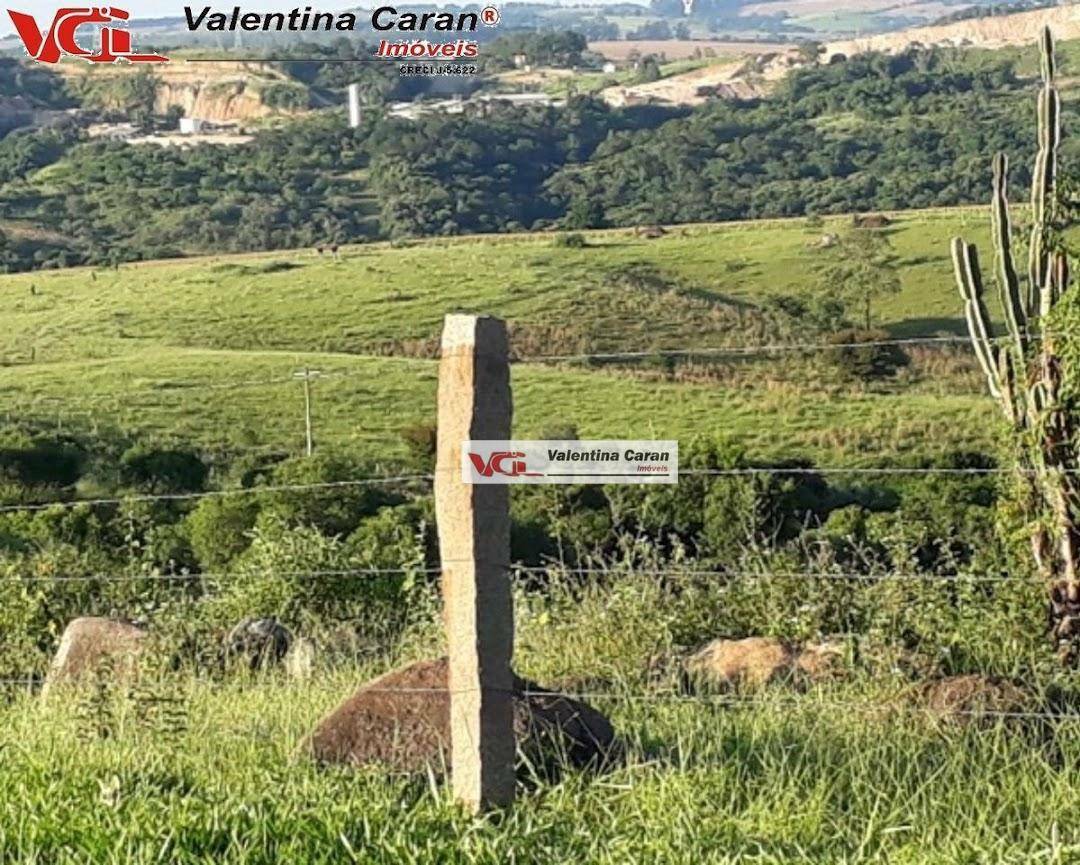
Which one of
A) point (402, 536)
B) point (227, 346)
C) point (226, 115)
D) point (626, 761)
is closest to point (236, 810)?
point (626, 761)

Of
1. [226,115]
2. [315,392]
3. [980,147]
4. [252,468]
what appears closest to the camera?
[252,468]

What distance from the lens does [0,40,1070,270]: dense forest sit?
79.5 metres

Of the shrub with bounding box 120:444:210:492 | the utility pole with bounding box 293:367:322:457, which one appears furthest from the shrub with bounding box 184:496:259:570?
A: the shrub with bounding box 120:444:210:492

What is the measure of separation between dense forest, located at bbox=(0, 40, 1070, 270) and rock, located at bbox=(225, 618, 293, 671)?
67.5 meters

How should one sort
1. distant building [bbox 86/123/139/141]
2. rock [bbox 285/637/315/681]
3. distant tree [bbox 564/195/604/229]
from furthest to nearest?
1. distant building [bbox 86/123/139/141]
2. distant tree [bbox 564/195/604/229]
3. rock [bbox 285/637/315/681]

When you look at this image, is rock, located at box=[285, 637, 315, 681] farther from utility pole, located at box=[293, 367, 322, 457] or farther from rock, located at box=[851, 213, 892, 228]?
rock, located at box=[851, 213, 892, 228]

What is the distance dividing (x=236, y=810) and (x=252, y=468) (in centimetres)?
2608

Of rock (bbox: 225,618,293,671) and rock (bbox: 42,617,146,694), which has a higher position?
rock (bbox: 42,617,146,694)

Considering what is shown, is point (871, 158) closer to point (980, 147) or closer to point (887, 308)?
point (980, 147)

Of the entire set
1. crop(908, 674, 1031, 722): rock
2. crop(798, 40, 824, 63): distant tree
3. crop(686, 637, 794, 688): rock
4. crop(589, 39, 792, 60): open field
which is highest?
crop(589, 39, 792, 60): open field

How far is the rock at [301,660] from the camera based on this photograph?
6.22 meters

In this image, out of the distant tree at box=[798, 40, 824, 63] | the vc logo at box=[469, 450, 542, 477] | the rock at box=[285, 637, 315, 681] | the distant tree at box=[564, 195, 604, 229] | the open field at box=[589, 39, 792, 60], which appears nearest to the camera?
the vc logo at box=[469, 450, 542, 477]

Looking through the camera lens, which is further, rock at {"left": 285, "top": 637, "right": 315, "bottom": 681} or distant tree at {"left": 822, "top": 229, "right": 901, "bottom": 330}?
distant tree at {"left": 822, "top": 229, "right": 901, "bottom": 330}

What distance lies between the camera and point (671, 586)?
7.46 meters
